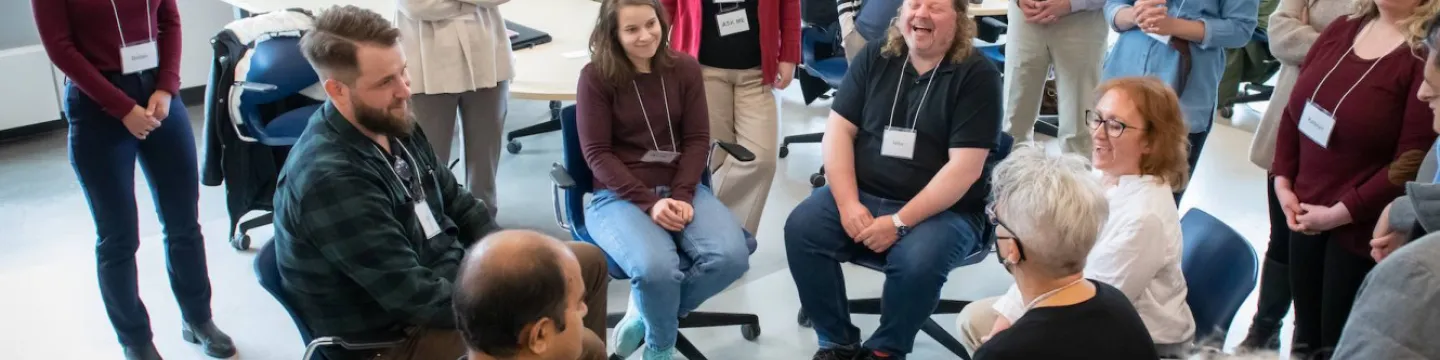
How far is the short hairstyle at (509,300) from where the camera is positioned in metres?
1.75

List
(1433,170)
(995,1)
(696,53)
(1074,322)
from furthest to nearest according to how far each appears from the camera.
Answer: (995,1) < (696,53) < (1433,170) < (1074,322)

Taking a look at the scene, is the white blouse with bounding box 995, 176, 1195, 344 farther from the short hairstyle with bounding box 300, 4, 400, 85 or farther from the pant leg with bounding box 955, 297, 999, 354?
the short hairstyle with bounding box 300, 4, 400, 85

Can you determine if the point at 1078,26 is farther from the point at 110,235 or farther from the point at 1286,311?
the point at 110,235

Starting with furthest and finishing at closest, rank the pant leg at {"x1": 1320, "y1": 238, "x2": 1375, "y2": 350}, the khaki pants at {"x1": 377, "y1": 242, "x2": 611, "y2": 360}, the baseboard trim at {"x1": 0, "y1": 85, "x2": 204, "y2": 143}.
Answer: the baseboard trim at {"x1": 0, "y1": 85, "x2": 204, "y2": 143}
the pant leg at {"x1": 1320, "y1": 238, "x2": 1375, "y2": 350}
the khaki pants at {"x1": 377, "y1": 242, "x2": 611, "y2": 360}

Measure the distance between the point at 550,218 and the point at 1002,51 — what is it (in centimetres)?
204

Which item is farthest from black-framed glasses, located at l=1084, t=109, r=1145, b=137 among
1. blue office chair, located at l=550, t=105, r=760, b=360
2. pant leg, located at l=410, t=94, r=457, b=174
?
pant leg, located at l=410, t=94, r=457, b=174

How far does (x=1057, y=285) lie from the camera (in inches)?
78.7

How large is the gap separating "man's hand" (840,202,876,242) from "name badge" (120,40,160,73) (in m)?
1.76

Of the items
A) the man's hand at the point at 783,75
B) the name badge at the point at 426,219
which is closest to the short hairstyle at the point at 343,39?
the name badge at the point at 426,219

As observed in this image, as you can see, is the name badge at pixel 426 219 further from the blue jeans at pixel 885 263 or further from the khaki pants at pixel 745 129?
the khaki pants at pixel 745 129

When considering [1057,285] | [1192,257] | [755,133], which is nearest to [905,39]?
[755,133]

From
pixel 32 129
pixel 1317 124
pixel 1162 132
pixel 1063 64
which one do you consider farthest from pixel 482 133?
pixel 32 129

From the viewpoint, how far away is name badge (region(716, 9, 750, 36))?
346cm

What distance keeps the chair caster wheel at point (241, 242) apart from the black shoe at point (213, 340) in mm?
677
